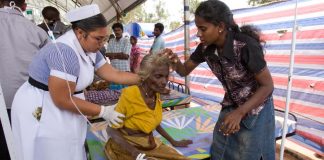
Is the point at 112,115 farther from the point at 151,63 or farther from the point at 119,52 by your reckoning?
the point at 119,52

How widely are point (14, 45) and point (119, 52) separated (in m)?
3.10

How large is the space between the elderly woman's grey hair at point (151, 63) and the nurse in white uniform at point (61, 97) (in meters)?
0.33

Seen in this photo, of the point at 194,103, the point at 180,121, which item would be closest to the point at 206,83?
the point at 194,103

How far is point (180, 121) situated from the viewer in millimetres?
3328

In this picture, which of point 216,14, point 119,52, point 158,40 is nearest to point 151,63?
point 216,14

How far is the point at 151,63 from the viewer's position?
1.87m

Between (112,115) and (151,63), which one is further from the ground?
(151,63)

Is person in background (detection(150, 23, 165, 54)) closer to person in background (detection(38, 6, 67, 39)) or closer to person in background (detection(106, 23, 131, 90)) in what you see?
person in background (detection(106, 23, 131, 90))

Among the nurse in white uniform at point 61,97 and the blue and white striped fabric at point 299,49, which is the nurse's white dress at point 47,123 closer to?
the nurse in white uniform at point 61,97

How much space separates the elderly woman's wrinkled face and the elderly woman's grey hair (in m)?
0.02

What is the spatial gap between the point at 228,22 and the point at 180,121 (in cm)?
191

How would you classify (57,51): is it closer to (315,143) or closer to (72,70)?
(72,70)

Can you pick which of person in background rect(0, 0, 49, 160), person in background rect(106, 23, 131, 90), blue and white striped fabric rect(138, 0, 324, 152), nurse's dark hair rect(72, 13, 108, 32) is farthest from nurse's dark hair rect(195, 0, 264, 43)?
person in background rect(106, 23, 131, 90)

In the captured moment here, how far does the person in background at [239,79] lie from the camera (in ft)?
5.12
